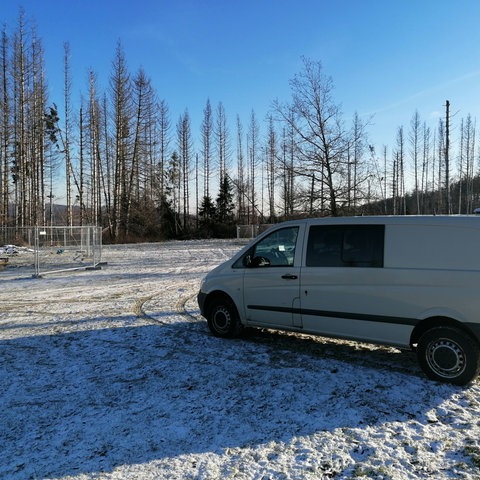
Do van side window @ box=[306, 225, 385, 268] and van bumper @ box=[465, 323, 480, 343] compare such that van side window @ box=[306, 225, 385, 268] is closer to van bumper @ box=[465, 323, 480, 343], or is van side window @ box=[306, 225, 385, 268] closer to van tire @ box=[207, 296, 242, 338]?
van bumper @ box=[465, 323, 480, 343]

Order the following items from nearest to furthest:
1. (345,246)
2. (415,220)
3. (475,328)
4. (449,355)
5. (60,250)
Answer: (475,328) < (449,355) < (415,220) < (345,246) < (60,250)

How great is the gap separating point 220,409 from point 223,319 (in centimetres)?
279

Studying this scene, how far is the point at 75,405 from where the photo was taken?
15.6ft

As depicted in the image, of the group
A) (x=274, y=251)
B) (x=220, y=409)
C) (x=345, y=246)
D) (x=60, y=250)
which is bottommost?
(x=220, y=409)

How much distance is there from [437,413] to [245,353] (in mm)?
2835

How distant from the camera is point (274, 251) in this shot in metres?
6.80

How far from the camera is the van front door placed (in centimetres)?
641

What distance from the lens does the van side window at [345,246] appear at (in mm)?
5676

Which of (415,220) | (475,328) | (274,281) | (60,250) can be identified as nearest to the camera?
(475,328)

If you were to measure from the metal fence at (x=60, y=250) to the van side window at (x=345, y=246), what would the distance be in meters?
14.4

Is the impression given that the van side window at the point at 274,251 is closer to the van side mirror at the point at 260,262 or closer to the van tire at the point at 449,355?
the van side mirror at the point at 260,262

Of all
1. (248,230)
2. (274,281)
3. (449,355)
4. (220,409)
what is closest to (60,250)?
(274,281)

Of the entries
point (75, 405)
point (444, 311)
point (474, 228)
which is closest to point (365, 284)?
point (444, 311)

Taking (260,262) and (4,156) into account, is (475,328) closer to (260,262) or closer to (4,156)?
(260,262)
